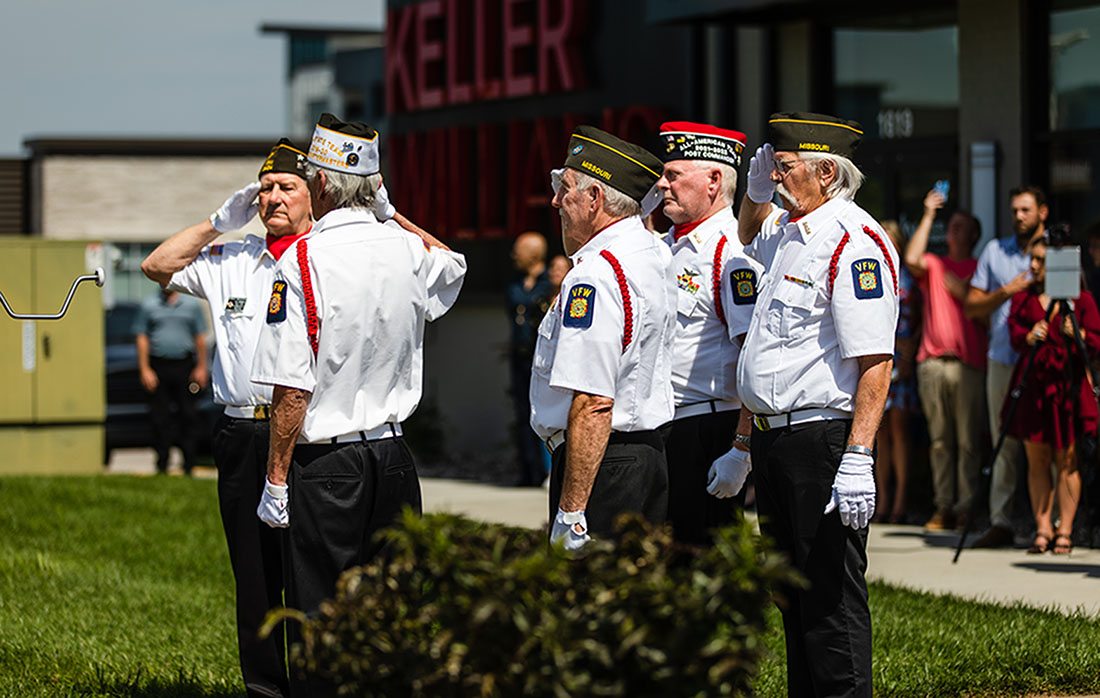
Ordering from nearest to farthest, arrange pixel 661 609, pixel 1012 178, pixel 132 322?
pixel 661 609 < pixel 1012 178 < pixel 132 322

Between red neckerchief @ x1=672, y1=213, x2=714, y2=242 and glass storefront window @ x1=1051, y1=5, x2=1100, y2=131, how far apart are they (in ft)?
20.1

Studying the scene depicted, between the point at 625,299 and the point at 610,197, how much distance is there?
38cm

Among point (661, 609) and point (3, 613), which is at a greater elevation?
point (661, 609)

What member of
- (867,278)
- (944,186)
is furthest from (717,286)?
(944,186)

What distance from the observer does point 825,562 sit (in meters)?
5.55

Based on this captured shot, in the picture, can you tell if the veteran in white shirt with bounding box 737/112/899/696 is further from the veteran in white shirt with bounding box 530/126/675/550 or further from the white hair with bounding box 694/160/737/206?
the white hair with bounding box 694/160/737/206

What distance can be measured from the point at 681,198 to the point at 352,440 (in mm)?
1742

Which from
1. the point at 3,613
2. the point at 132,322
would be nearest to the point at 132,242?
the point at 132,322

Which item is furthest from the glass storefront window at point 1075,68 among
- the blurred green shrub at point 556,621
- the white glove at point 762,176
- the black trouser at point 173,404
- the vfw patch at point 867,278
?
the blurred green shrub at point 556,621

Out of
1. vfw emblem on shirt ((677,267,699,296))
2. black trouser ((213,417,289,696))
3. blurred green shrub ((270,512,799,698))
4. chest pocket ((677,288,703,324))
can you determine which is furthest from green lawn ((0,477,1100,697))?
blurred green shrub ((270,512,799,698))

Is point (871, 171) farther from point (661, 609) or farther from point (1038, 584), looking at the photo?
point (661, 609)

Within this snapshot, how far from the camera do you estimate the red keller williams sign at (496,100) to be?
1609cm

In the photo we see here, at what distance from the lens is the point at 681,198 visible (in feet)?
22.0

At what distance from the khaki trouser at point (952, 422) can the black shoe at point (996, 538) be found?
0.65 metres
